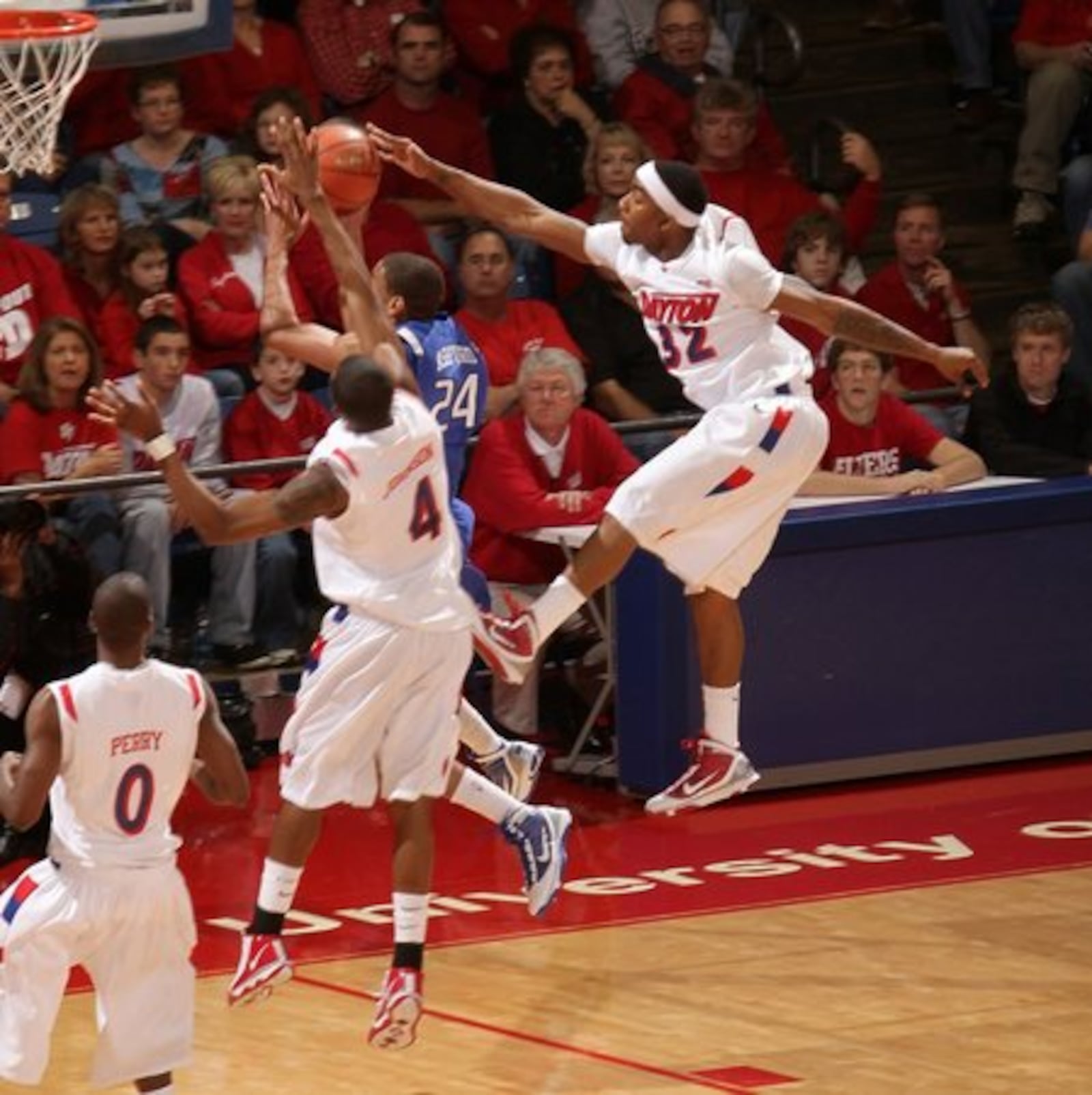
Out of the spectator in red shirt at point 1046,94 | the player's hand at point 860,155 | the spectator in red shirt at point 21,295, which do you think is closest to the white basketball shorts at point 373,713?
the spectator in red shirt at point 21,295

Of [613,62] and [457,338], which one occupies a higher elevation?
[613,62]

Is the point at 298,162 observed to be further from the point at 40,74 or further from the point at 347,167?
the point at 40,74

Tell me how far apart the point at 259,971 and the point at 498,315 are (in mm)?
4898

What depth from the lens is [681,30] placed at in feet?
51.8

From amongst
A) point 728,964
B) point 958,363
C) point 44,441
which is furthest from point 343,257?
point 44,441

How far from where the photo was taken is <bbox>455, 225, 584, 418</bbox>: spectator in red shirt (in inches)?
545

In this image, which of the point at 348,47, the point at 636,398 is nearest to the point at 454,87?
the point at 348,47

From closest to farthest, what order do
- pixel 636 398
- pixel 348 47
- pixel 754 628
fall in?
pixel 754 628
pixel 636 398
pixel 348 47

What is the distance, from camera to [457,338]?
1089 centimetres

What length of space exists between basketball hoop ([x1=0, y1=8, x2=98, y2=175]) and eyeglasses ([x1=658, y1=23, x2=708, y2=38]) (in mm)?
5275

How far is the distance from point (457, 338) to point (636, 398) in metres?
3.42

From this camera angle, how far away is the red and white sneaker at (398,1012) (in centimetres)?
957

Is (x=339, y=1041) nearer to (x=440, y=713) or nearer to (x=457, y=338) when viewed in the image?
(x=440, y=713)

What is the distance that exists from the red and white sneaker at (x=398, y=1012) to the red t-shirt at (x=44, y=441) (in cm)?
378
